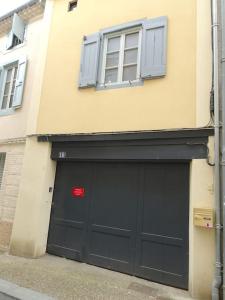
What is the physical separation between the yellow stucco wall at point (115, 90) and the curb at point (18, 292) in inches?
126

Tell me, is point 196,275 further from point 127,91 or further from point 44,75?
point 44,75

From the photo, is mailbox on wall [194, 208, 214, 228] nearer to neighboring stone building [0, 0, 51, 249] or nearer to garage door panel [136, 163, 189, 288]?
garage door panel [136, 163, 189, 288]

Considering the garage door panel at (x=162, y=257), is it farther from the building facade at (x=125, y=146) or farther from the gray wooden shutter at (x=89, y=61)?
the gray wooden shutter at (x=89, y=61)

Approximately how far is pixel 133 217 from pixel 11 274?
2.55 m

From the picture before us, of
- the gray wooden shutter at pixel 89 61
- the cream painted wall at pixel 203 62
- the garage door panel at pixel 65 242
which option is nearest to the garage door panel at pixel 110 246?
the garage door panel at pixel 65 242

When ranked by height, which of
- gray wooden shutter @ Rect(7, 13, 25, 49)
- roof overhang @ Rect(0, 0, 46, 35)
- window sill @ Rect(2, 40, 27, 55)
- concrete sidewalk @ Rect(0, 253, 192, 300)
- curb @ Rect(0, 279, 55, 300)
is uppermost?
roof overhang @ Rect(0, 0, 46, 35)

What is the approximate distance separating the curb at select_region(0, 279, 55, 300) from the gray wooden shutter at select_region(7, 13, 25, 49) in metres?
6.72

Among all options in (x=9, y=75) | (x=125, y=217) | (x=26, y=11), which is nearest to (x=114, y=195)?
(x=125, y=217)

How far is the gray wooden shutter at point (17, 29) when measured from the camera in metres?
7.66

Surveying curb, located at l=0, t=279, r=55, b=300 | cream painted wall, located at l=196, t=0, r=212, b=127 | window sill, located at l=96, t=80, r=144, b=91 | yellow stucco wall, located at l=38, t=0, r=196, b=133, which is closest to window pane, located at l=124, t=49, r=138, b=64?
window sill, located at l=96, t=80, r=144, b=91

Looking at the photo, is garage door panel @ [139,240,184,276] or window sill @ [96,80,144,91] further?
window sill @ [96,80,144,91]

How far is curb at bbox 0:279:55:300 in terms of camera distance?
13.0ft

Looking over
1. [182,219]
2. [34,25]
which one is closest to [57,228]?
[182,219]

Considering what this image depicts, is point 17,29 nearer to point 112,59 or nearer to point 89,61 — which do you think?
point 89,61
